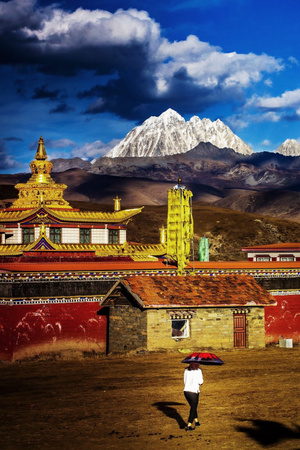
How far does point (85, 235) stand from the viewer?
137 feet

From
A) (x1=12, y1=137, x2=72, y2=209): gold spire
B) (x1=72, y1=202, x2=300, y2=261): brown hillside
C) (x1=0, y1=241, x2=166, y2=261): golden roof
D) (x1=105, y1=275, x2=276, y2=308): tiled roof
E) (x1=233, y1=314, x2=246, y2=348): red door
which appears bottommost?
(x1=233, y1=314, x2=246, y2=348): red door

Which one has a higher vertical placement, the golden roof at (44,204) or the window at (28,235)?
the golden roof at (44,204)

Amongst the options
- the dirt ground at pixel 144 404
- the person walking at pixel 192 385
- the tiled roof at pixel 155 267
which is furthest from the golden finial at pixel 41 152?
the person walking at pixel 192 385

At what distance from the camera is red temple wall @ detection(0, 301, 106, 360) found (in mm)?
27891

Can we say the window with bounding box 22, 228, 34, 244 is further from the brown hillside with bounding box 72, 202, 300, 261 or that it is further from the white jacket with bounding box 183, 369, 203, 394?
the brown hillside with bounding box 72, 202, 300, 261

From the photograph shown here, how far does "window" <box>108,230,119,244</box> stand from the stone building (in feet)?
38.1

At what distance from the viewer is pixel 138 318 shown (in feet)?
92.5

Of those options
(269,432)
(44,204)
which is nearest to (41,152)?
(44,204)

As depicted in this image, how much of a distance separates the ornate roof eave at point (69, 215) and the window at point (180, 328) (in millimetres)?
12460

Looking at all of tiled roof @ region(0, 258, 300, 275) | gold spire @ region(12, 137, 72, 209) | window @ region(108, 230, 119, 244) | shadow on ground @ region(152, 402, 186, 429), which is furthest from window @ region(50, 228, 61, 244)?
shadow on ground @ region(152, 402, 186, 429)

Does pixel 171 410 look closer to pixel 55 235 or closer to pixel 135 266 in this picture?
pixel 135 266

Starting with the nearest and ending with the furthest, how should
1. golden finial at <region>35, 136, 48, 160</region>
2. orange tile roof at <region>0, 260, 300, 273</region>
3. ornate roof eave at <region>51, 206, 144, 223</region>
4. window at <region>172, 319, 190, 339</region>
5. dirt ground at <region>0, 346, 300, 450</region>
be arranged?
dirt ground at <region>0, 346, 300, 450</region> → window at <region>172, 319, 190, 339</region> → orange tile roof at <region>0, 260, 300, 273</region> → ornate roof eave at <region>51, 206, 144, 223</region> → golden finial at <region>35, 136, 48, 160</region>

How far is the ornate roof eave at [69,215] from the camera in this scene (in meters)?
40.0

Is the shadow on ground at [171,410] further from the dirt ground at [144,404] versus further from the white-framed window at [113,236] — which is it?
the white-framed window at [113,236]
